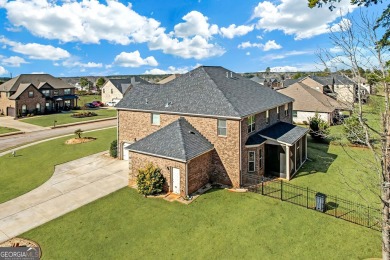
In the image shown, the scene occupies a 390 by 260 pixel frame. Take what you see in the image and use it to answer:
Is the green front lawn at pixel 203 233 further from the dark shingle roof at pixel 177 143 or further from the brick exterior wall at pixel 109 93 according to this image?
the brick exterior wall at pixel 109 93

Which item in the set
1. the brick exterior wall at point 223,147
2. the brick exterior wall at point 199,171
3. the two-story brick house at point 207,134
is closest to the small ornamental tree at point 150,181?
the two-story brick house at point 207,134

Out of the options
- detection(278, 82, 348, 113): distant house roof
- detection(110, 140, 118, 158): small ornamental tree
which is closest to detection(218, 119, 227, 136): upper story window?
detection(110, 140, 118, 158): small ornamental tree

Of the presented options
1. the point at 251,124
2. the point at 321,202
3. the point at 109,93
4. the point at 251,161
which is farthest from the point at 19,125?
the point at 321,202

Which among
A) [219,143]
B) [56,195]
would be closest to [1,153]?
[56,195]

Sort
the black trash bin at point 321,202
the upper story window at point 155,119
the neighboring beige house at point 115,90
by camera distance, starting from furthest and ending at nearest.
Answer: the neighboring beige house at point 115,90
the upper story window at point 155,119
the black trash bin at point 321,202

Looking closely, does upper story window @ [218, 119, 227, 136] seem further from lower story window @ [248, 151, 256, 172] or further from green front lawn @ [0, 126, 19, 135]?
green front lawn @ [0, 126, 19, 135]

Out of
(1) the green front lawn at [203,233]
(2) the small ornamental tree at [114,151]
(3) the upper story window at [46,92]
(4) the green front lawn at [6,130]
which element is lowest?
(1) the green front lawn at [203,233]
